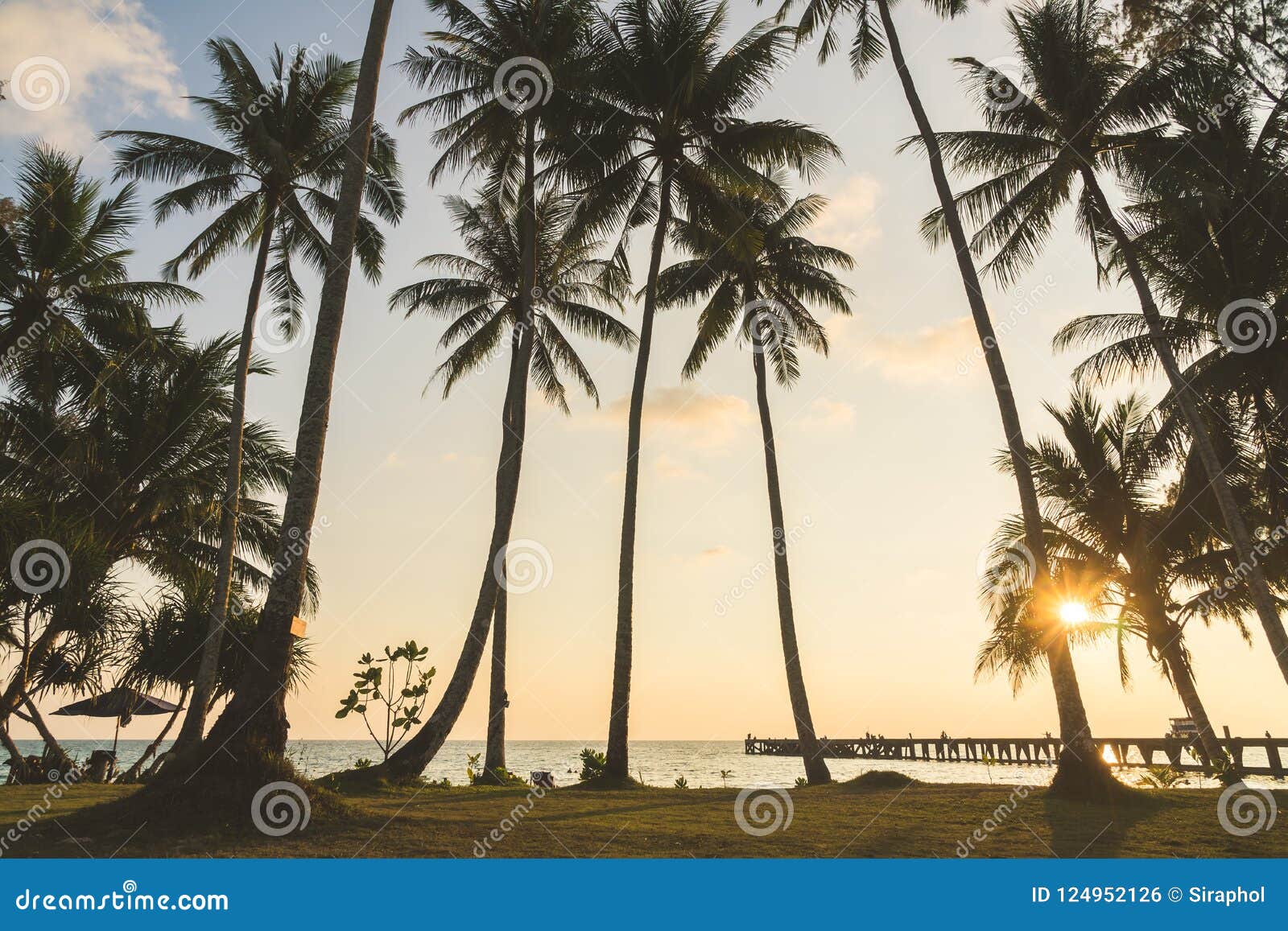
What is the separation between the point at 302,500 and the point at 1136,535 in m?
21.4

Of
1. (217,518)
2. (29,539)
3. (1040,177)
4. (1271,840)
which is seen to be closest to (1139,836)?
(1271,840)

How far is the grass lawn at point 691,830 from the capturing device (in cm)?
704

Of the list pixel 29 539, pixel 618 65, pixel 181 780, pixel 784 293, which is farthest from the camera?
pixel 784 293

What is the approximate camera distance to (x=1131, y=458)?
22.3 m

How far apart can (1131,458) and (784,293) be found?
1072 centimetres

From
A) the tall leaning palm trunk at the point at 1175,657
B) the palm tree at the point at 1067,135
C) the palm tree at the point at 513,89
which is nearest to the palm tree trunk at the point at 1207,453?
the palm tree at the point at 1067,135

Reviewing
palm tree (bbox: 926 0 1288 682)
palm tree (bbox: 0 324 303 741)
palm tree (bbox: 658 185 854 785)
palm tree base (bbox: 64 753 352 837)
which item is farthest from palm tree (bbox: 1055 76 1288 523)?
palm tree (bbox: 0 324 303 741)

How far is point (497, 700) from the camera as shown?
20328 millimetres

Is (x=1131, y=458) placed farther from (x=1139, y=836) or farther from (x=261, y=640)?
(x=261, y=640)

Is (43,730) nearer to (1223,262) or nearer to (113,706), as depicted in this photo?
(113,706)

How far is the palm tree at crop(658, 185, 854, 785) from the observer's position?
2027cm

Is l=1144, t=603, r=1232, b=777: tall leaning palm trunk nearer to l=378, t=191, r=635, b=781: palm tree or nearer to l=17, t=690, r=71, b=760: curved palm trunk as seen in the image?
l=378, t=191, r=635, b=781: palm tree

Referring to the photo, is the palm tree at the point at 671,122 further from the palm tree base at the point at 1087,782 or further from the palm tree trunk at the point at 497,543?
the palm tree base at the point at 1087,782

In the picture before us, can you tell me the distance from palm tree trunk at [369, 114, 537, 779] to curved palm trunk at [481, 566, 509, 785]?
9.60ft
